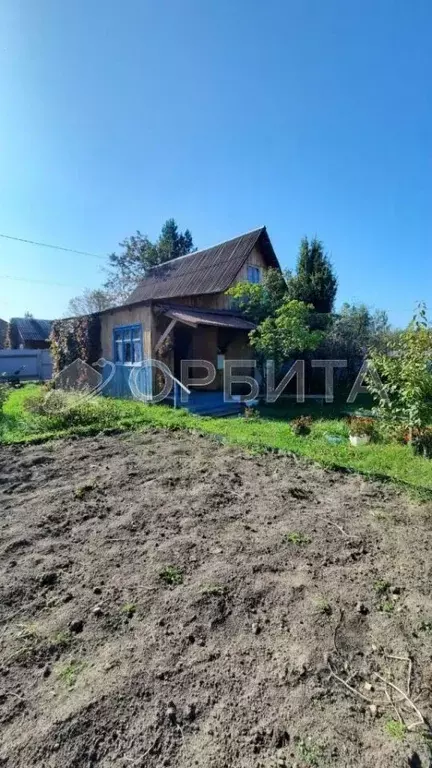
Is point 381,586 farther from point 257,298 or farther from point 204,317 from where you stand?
point 257,298

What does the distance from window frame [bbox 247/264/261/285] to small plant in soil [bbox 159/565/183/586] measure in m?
14.4

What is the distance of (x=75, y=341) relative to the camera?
1455 cm

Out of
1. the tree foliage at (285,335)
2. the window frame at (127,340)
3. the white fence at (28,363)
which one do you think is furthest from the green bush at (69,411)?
the white fence at (28,363)

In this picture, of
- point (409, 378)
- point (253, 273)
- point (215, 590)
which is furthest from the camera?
point (253, 273)

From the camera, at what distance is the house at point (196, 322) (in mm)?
11023

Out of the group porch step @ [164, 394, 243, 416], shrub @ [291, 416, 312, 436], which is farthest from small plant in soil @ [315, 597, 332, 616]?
porch step @ [164, 394, 243, 416]

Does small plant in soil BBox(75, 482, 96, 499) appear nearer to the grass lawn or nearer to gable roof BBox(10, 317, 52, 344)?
the grass lawn

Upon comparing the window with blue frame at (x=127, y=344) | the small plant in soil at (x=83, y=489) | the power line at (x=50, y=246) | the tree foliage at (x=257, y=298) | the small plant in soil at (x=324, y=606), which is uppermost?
the power line at (x=50, y=246)

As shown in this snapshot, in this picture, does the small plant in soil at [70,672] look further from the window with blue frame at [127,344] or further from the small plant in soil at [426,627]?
the window with blue frame at [127,344]

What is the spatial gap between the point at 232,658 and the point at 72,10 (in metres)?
11.2

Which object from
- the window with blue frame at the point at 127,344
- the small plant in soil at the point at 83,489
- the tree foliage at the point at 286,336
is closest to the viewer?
the small plant in soil at the point at 83,489

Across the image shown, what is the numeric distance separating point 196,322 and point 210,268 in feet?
24.6

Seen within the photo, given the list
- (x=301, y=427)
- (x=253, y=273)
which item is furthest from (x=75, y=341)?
(x=301, y=427)

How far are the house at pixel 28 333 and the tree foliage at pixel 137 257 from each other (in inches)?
294
